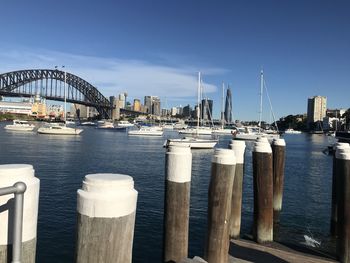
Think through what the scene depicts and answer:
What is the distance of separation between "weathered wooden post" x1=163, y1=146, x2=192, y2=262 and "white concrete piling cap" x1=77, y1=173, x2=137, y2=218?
3.01 meters

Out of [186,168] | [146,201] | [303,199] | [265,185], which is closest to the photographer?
[186,168]

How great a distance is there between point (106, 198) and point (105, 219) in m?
0.17

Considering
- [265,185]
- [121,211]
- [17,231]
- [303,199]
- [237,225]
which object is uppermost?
[121,211]

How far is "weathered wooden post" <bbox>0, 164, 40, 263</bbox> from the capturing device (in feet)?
10.4

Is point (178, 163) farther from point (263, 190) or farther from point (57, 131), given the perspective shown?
point (57, 131)

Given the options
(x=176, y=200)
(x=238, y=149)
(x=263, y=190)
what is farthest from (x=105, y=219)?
(x=263, y=190)

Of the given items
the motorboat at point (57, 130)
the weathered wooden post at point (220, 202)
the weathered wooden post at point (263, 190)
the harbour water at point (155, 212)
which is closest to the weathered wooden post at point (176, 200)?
the weathered wooden post at point (220, 202)

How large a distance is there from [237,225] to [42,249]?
20.6 ft

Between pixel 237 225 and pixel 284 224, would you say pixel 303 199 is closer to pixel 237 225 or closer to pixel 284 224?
pixel 284 224

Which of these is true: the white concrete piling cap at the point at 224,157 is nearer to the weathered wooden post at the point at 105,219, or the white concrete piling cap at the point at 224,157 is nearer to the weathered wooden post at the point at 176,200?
the weathered wooden post at the point at 176,200

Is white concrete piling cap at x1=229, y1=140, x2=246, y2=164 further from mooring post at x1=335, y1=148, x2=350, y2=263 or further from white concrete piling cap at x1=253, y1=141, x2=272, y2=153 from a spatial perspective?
mooring post at x1=335, y1=148, x2=350, y2=263

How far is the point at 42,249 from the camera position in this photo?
1216 cm

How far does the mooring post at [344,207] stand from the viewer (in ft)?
28.5

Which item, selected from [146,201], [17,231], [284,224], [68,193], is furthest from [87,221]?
[68,193]
